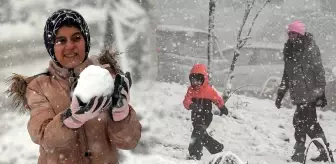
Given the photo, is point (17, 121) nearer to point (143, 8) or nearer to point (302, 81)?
point (143, 8)

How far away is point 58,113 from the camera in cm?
189

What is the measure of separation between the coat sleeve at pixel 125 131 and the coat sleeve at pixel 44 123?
23cm

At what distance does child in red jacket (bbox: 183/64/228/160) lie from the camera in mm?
5289

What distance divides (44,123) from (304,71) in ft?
14.3

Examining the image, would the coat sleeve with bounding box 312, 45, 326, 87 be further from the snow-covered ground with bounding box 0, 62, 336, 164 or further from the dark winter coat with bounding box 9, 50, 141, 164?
the dark winter coat with bounding box 9, 50, 141, 164

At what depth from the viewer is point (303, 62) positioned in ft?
18.1

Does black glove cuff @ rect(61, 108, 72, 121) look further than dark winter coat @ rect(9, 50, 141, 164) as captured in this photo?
No

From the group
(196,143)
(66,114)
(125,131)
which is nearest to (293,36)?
(196,143)

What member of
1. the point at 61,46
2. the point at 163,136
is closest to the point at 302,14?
the point at 163,136

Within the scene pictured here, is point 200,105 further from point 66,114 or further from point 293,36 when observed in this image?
point 66,114

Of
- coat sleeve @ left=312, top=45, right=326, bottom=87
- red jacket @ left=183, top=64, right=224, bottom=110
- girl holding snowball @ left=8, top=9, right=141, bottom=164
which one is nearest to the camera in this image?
girl holding snowball @ left=8, top=9, right=141, bottom=164

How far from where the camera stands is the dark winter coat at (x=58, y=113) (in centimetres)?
A: 188

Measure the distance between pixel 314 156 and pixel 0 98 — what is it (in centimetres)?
470

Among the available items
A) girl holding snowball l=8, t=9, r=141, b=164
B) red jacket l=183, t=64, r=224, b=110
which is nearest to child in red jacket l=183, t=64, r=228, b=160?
red jacket l=183, t=64, r=224, b=110
